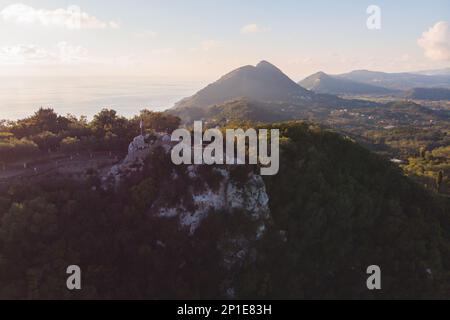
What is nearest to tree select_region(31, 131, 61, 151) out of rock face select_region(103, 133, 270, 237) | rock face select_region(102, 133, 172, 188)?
rock face select_region(102, 133, 172, 188)

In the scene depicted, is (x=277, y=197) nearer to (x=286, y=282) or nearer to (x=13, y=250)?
(x=286, y=282)

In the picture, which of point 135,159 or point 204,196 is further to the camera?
point 135,159

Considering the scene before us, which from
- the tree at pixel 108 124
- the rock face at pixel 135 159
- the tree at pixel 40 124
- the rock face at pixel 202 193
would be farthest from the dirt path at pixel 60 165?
the tree at pixel 40 124

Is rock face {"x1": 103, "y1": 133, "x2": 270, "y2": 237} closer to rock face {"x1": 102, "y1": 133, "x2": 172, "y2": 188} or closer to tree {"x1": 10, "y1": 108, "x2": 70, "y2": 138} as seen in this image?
rock face {"x1": 102, "y1": 133, "x2": 172, "y2": 188}

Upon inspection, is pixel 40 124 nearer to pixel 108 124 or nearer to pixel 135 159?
pixel 108 124

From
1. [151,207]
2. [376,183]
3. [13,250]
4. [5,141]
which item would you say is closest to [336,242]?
[376,183]

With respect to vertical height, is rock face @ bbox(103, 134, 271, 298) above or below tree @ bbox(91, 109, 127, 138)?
below

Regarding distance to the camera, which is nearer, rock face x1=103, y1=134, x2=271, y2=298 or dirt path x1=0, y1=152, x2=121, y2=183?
rock face x1=103, y1=134, x2=271, y2=298

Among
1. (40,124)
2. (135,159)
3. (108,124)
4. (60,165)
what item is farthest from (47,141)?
(135,159)

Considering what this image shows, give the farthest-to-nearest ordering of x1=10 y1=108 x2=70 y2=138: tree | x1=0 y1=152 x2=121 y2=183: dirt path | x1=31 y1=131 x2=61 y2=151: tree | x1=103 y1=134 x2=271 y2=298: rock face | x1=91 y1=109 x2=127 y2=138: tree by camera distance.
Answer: x1=10 y1=108 x2=70 y2=138: tree → x1=91 y1=109 x2=127 y2=138: tree → x1=31 y1=131 x2=61 y2=151: tree → x1=0 y1=152 x2=121 y2=183: dirt path → x1=103 y1=134 x2=271 y2=298: rock face
